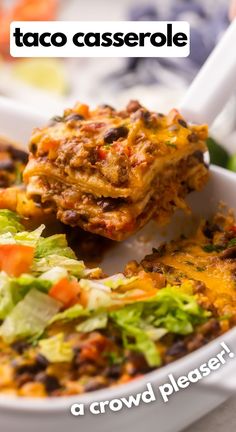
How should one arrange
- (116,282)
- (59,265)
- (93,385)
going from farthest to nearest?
(59,265) < (116,282) < (93,385)

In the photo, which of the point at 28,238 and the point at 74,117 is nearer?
the point at 28,238

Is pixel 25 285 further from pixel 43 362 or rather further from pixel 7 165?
pixel 7 165

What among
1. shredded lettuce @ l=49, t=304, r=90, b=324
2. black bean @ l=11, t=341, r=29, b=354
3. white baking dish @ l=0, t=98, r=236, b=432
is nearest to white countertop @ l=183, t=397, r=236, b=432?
white baking dish @ l=0, t=98, r=236, b=432

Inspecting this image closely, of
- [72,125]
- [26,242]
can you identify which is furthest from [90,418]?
[72,125]

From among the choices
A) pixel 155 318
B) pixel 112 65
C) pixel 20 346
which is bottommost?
pixel 112 65

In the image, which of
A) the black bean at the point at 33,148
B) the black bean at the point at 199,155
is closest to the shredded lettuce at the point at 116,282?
the black bean at the point at 33,148

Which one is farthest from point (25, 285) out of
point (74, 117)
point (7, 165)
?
point (7, 165)

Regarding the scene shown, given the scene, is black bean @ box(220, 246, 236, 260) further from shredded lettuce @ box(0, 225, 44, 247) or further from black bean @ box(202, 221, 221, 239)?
shredded lettuce @ box(0, 225, 44, 247)

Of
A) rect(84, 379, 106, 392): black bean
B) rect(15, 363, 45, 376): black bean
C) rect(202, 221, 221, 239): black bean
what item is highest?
rect(84, 379, 106, 392): black bean
